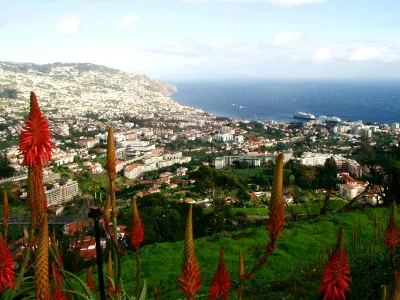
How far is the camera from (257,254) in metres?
8.06

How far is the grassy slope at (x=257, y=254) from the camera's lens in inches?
245

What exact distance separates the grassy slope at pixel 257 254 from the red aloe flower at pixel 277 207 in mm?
3720

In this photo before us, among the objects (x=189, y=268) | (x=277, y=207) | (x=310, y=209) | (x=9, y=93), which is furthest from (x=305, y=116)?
(x=189, y=268)

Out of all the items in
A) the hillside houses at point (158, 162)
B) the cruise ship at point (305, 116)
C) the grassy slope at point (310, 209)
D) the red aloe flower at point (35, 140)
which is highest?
the red aloe flower at point (35, 140)

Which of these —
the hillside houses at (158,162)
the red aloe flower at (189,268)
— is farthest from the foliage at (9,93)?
the red aloe flower at (189,268)

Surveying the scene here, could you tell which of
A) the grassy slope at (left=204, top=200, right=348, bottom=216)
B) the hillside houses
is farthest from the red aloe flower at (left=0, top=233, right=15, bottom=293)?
the hillside houses

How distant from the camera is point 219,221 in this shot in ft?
42.3

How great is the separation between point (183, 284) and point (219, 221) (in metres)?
11.5

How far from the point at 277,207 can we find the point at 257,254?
6850 millimetres

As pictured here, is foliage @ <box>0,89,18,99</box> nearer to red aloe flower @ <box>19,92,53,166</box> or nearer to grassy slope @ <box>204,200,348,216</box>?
grassy slope @ <box>204,200,348,216</box>

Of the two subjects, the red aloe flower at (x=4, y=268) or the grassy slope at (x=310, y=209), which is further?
the grassy slope at (x=310, y=209)

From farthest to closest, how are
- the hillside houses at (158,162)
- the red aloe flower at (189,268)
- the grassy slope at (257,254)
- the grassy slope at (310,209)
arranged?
the hillside houses at (158,162) < the grassy slope at (310,209) < the grassy slope at (257,254) < the red aloe flower at (189,268)

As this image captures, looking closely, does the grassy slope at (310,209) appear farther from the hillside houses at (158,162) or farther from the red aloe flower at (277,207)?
the hillside houses at (158,162)

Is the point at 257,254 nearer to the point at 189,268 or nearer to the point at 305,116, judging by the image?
the point at 189,268
